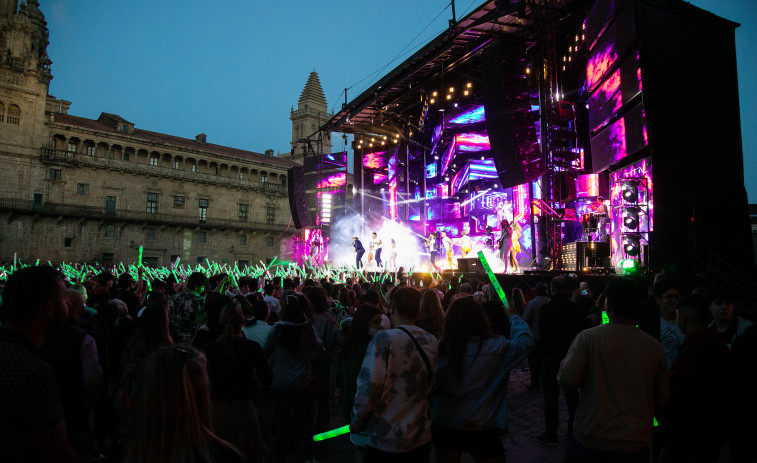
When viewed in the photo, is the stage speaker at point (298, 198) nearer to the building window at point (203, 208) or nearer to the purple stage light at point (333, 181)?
the purple stage light at point (333, 181)

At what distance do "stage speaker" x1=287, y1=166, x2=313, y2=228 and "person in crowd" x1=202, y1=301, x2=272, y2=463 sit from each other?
23.2m

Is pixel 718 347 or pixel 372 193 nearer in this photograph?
pixel 718 347

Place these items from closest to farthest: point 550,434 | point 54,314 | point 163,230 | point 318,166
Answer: point 54,314 → point 550,434 → point 318,166 → point 163,230

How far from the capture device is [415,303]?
3.02m

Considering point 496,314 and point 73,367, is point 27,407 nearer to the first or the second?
point 73,367

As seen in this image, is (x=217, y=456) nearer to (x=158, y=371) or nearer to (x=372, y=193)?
(x=158, y=371)

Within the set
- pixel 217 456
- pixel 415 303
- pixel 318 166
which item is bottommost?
pixel 217 456

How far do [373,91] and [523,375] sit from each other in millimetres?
18302

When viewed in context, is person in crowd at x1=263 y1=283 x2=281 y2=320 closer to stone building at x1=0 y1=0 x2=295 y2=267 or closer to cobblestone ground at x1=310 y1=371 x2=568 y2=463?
cobblestone ground at x1=310 y1=371 x2=568 y2=463

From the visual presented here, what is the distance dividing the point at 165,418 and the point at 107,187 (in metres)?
45.5

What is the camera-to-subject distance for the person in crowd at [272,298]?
664cm

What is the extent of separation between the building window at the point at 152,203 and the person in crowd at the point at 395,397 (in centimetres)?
4498

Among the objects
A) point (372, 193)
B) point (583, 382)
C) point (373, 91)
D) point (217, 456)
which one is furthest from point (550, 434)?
point (372, 193)

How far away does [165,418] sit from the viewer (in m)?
1.50
